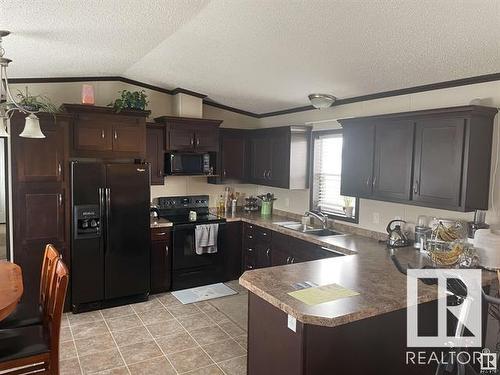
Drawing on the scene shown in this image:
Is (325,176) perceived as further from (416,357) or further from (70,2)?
(70,2)

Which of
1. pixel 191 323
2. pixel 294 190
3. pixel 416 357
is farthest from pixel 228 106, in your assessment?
pixel 416 357

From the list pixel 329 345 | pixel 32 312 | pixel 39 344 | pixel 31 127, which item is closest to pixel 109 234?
pixel 32 312

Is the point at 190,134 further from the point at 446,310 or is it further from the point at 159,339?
the point at 446,310

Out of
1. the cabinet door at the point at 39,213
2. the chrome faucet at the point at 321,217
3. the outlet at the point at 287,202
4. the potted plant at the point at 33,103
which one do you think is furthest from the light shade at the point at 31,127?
the outlet at the point at 287,202

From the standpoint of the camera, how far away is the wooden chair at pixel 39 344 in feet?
7.08

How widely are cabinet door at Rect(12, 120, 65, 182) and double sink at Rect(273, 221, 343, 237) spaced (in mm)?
2559

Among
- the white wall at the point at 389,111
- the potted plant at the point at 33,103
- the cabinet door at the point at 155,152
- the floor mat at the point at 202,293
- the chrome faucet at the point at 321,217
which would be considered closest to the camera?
the white wall at the point at 389,111

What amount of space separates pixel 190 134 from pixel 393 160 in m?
2.67

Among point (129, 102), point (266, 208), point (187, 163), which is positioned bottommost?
point (266, 208)

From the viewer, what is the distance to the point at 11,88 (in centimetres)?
418

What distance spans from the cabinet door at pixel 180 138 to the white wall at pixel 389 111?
131 cm

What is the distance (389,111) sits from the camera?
12.1 feet

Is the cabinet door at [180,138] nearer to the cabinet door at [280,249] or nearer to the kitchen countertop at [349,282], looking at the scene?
the cabinet door at [280,249]

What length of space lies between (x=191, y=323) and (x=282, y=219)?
187cm
